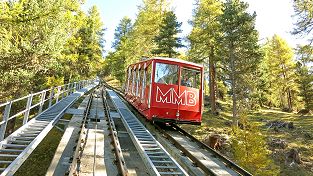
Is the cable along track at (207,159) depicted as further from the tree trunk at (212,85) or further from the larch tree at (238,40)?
the tree trunk at (212,85)

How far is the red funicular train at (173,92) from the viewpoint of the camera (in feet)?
41.2

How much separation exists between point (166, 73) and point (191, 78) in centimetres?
128

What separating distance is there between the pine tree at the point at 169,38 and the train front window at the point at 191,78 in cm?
1342

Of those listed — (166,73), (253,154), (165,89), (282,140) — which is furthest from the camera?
(282,140)

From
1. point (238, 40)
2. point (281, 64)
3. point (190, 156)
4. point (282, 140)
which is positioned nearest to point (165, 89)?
point (190, 156)

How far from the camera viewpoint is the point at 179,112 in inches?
499

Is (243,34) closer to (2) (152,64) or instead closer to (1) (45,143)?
(2) (152,64)

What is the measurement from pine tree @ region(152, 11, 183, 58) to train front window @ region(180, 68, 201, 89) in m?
13.4

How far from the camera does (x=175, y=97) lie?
1277 centimetres

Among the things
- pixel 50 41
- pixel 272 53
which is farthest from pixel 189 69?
pixel 272 53

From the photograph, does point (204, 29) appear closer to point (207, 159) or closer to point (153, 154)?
point (207, 159)

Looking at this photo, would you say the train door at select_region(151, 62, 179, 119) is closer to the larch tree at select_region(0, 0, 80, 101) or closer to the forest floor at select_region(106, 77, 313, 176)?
the forest floor at select_region(106, 77, 313, 176)

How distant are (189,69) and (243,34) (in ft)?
34.8

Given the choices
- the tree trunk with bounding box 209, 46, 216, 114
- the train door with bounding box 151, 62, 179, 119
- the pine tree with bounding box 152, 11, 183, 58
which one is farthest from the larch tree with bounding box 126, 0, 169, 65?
the train door with bounding box 151, 62, 179, 119
